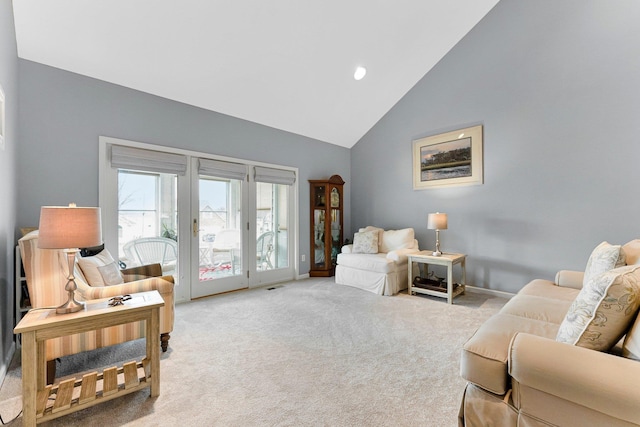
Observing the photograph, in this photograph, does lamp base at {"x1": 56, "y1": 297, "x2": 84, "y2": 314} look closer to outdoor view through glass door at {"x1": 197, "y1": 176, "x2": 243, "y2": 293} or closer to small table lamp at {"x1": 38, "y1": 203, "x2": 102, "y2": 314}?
small table lamp at {"x1": 38, "y1": 203, "x2": 102, "y2": 314}

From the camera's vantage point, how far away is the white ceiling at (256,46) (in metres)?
2.55

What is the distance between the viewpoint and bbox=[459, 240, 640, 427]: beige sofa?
102 cm

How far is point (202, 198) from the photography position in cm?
384

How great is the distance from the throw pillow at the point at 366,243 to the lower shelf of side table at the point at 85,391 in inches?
134

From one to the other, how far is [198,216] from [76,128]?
5.07 feet

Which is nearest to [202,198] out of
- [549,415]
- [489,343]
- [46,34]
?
[46,34]

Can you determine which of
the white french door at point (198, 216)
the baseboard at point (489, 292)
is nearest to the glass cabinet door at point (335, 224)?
the white french door at point (198, 216)

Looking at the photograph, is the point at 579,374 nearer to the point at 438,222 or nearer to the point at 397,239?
the point at 438,222

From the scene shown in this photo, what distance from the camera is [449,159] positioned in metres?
4.35

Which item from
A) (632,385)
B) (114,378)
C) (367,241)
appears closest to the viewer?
(632,385)

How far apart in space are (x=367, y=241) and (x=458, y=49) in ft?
10.6

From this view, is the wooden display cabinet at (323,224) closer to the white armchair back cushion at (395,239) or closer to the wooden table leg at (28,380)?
the white armchair back cushion at (395,239)

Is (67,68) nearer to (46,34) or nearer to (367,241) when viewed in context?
(46,34)

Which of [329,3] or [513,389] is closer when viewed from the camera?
[513,389]
